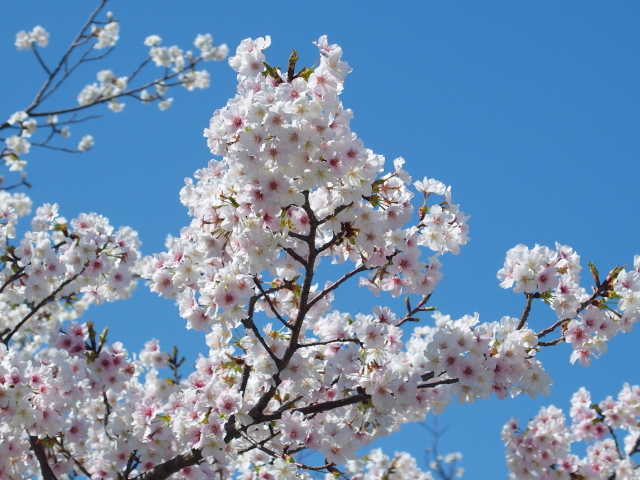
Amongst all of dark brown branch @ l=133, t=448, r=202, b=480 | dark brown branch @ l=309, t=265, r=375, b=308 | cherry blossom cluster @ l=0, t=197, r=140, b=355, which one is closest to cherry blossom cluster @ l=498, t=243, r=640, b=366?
dark brown branch @ l=309, t=265, r=375, b=308

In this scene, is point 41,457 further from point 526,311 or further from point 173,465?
point 526,311

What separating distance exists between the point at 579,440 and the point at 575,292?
4110mm

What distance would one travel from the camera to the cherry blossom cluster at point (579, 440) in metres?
6.72

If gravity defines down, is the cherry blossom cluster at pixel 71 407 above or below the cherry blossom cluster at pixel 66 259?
below

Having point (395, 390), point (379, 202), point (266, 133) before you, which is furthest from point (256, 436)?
point (266, 133)

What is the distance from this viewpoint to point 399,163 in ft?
13.7

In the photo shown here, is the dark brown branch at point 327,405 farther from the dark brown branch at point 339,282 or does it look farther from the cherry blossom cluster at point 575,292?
the cherry blossom cluster at point 575,292

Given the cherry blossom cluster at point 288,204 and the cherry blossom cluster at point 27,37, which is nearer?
the cherry blossom cluster at point 288,204

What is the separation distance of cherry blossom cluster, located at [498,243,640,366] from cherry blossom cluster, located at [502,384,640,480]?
2.73m

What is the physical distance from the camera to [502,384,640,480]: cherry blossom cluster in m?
6.72

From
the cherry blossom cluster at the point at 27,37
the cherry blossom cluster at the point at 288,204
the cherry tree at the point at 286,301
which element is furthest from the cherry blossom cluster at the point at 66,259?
the cherry blossom cluster at the point at 27,37

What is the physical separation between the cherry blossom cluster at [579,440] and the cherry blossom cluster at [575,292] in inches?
108

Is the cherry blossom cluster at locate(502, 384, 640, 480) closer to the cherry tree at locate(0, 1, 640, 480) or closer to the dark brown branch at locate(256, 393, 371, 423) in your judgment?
the cherry tree at locate(0, 1, 640, 480)

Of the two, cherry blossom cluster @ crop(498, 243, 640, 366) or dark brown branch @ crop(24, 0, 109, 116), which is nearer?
cherry blossom cluster @ crop(498, 243, 640, 366)
